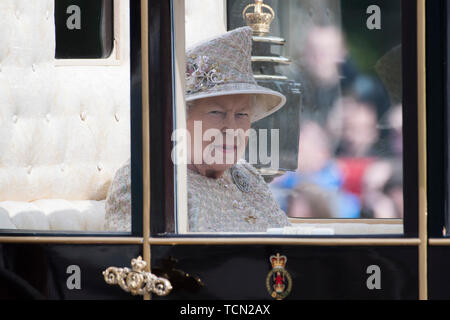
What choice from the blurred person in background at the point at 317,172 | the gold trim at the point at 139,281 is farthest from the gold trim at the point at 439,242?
the gold trim at the point at 139,281

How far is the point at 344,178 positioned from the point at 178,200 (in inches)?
27.1

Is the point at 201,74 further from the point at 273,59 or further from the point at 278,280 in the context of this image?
the point at 278,280

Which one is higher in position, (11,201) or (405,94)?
(405,94)

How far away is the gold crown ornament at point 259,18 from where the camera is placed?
9.26 ft

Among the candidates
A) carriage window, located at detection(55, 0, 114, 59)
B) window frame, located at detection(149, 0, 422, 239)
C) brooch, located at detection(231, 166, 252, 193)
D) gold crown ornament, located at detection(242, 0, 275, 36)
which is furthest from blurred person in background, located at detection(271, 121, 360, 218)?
carriage window, located at detection(55, 0, 114, 59)

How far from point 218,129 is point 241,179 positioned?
0.44 meters

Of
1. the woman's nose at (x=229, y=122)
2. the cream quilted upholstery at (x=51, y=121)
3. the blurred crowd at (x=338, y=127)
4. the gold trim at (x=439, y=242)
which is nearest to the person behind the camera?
the gold trim at (x=439, y=242)

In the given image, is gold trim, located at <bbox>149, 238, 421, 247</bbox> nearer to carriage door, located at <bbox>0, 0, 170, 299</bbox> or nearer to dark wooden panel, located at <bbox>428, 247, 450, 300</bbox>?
dark wooden panel, located at <bbox>428, 247, 450, 300</bbox>

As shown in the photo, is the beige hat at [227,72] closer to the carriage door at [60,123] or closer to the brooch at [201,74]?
the brooch at [201,74]

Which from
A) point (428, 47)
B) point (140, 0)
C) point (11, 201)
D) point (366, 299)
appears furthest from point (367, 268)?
point (11, 201)

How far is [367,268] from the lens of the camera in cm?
220

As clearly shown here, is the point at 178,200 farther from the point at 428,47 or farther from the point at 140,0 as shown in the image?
the point at 428,47

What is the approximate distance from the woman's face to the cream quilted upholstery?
568mm

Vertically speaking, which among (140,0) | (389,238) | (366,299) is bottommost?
(366,299)
